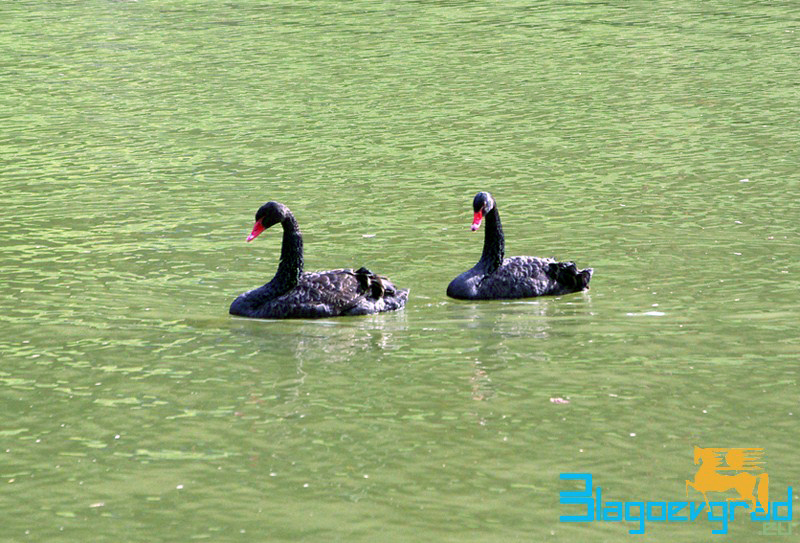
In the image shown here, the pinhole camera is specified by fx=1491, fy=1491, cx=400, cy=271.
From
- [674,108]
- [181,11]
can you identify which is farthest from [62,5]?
[674,108]

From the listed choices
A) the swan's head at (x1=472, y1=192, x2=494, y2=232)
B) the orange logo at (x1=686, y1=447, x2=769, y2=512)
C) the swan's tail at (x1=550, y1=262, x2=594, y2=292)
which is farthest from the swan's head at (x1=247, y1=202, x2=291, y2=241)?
the orange logo at (x1=686, y1=447, x2=769, y2=512)

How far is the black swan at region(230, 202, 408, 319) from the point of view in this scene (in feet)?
36.4

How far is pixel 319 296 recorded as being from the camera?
36.8 feet

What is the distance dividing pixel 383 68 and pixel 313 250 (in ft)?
33.9

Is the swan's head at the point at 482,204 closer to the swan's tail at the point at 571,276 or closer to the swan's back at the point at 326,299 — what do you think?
the swan's tail at the point at 571,276

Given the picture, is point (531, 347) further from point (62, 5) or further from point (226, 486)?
point (62, 5)

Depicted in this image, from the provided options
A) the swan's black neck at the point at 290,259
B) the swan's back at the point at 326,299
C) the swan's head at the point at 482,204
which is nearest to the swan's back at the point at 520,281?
the swan's head at the point at 482,204

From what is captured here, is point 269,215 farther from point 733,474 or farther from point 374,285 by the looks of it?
point 733,474

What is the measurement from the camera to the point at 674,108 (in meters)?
19.2

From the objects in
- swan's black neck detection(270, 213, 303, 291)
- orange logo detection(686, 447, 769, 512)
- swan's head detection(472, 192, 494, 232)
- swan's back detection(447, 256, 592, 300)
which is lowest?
orange logo detection(686, 447, 769, 512)

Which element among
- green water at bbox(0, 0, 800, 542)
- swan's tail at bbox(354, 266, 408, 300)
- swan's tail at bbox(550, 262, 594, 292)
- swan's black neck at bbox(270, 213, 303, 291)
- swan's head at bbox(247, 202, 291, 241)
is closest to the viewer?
green water at bbox(0, 0, 800, 542)

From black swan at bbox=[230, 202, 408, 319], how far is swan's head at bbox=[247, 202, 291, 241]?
453 millimetres

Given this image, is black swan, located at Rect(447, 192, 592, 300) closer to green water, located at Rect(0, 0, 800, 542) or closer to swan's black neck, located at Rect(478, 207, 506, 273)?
swan's black neck, located at Rect(478, 207, 506, 273)

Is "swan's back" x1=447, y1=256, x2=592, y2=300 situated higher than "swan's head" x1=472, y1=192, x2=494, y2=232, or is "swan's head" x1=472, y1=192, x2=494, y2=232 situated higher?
"swan's head" x1=472, y1=192, x2=494, y2=232
